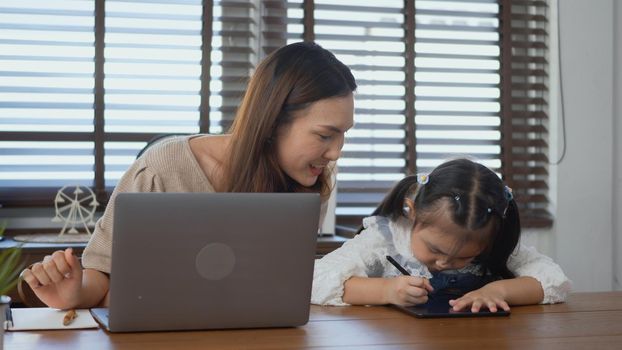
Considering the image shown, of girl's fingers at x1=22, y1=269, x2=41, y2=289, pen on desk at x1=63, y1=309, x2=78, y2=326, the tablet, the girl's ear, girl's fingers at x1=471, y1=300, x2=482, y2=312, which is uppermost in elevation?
the girl's ear

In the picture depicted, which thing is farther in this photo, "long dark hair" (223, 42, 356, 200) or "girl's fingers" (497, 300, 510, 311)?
"long dark hair" (223, 42, 356, 200)

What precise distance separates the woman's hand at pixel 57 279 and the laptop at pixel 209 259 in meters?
0.19

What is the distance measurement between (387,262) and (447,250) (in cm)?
18

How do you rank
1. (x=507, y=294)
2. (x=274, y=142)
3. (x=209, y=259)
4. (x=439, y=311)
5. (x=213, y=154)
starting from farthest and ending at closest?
(x=213, y=154)
(x=274, y=142)
(x=507, y=294)
(x=439, y=311)
(x=209, y=259)

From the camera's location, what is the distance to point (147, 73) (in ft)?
11.7

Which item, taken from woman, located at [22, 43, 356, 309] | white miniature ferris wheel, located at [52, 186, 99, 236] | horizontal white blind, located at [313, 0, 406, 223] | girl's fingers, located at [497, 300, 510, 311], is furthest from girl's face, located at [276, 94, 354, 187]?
horizontal white blind, located at [313, 0, 406, 223]

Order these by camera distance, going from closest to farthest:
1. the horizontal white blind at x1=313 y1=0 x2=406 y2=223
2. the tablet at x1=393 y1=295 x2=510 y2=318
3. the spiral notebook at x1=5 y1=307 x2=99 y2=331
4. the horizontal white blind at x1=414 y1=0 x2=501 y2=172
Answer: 1. the spiral notebook at x1=5 y1=307 x2=99 y2=331
2. the tablet at x1=393 y1=295 x2=510 y2=318
3. the horizontal white blind at x1=313 y1=0 x2=406 y2=223
4. the horizontal white blind at x1=414 y1=0 x2=501 y2=172

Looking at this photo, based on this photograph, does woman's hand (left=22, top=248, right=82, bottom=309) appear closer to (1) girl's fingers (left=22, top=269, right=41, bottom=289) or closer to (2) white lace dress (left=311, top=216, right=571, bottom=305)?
(1) girl's fingers (left=22, top=269, right=41, bottom=289)

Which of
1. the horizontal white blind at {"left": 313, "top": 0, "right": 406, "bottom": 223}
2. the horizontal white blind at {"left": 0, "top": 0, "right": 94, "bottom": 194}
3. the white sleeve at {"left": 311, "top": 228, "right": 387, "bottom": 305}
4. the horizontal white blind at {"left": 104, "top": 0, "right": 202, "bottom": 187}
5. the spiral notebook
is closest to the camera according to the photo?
the spiral notebook

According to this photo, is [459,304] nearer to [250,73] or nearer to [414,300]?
[414,300]

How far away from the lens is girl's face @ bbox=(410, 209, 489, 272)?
1884 mm

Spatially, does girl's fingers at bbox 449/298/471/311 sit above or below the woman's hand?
below

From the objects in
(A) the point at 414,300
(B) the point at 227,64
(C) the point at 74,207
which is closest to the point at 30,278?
(A) the point at 414,300

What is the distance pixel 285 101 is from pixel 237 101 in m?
1.78
